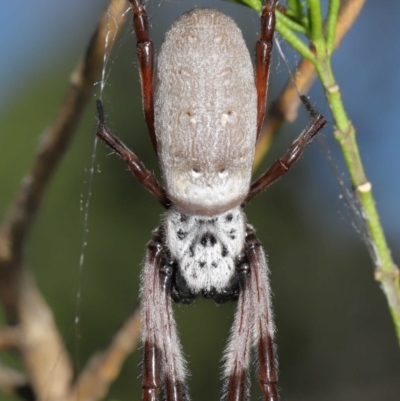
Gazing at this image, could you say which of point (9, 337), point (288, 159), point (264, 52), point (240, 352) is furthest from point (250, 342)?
point (9, 337)

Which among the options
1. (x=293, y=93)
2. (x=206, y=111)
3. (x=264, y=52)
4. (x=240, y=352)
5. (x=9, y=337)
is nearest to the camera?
(x=206, y=111)

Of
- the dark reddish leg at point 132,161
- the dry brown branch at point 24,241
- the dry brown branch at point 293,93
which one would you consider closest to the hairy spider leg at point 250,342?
the dark reddish leg at point 132,161

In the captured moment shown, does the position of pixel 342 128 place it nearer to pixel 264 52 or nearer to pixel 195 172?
→ pixel 264 52

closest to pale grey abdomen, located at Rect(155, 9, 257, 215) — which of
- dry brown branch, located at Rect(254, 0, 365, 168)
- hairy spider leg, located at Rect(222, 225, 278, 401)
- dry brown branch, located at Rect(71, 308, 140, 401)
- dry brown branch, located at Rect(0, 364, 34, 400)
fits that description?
hairy spider leg, located at Rect(222, 225, 278, 401)

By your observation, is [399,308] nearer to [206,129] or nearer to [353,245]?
[206,129]

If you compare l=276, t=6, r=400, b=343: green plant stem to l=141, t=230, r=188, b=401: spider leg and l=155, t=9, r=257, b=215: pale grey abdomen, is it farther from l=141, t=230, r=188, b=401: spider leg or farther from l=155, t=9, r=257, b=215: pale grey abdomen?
l=141, t=230, r=188, b=401: spider leg

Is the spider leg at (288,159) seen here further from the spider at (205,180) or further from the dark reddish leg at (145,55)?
the dark reddish leg at (145,55)

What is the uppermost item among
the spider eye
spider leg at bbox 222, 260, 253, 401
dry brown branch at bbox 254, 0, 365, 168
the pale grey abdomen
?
dry brown branch at bbox 254, 0, 365, 168

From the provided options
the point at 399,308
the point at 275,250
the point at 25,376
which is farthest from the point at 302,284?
the point at 399,308
